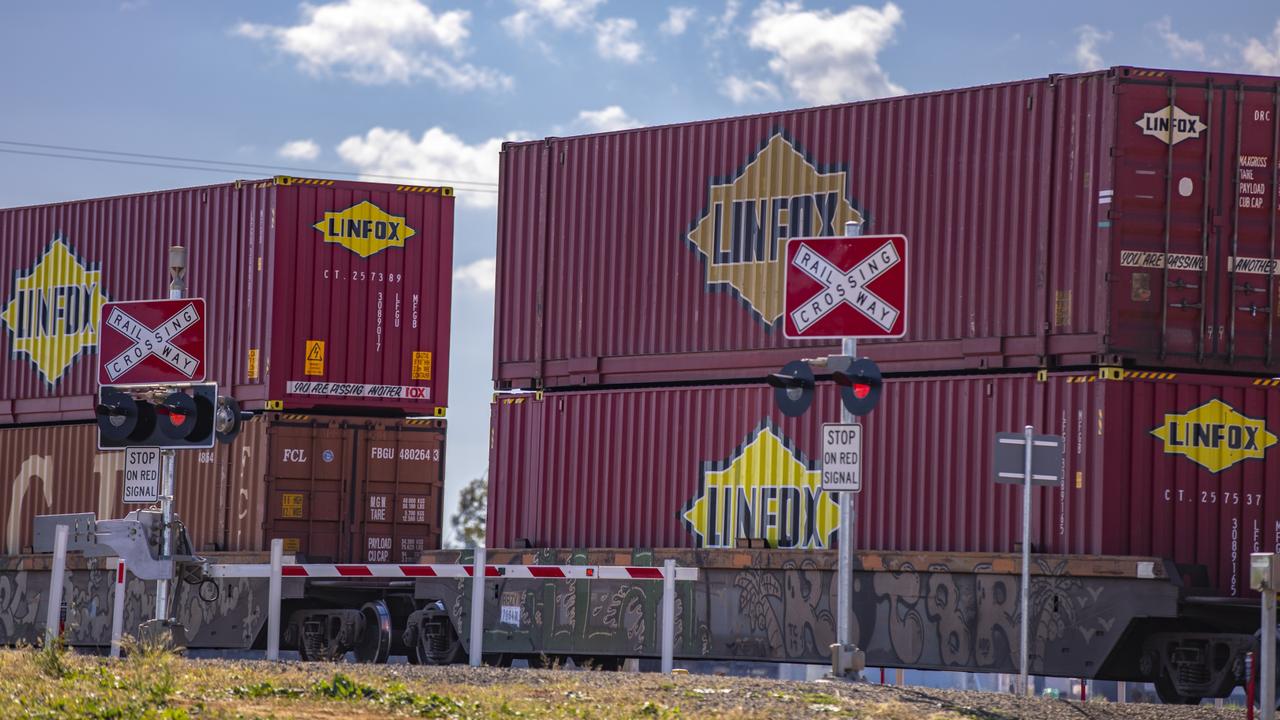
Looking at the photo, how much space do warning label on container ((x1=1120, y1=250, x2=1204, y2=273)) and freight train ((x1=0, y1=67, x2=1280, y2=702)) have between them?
0.03 m

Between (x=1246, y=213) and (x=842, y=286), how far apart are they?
441cm

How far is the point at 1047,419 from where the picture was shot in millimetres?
17391

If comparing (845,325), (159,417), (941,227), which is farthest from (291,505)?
(845,325)

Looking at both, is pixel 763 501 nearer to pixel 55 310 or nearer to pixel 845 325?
pixel 845 325

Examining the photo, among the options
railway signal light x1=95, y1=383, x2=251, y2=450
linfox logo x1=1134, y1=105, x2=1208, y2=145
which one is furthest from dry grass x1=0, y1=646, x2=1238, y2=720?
linfox logo x1=1134, y1=105, x2=1208, y2=145

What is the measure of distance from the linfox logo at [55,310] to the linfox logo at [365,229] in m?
3.63

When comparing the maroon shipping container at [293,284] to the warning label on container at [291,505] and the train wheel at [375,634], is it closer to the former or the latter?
the warning label on container at [291,505]

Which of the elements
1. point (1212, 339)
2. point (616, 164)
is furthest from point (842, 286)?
point (616, 164)

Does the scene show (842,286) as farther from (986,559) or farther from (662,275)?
(662,275)

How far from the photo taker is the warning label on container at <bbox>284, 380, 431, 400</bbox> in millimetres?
22266

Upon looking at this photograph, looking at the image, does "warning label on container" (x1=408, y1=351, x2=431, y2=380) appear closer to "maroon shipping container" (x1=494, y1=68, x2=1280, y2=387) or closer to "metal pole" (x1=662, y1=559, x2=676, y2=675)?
"maroon shipping container" (x1=494, y1=68, x2=1280, y2=387)

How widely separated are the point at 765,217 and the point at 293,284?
6.09 metres

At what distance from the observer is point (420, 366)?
917 inches

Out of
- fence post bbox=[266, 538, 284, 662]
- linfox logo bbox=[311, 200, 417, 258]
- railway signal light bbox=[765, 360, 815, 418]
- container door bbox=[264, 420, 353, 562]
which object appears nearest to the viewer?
railway signal light bbox=[765, 360, 815, 418]
